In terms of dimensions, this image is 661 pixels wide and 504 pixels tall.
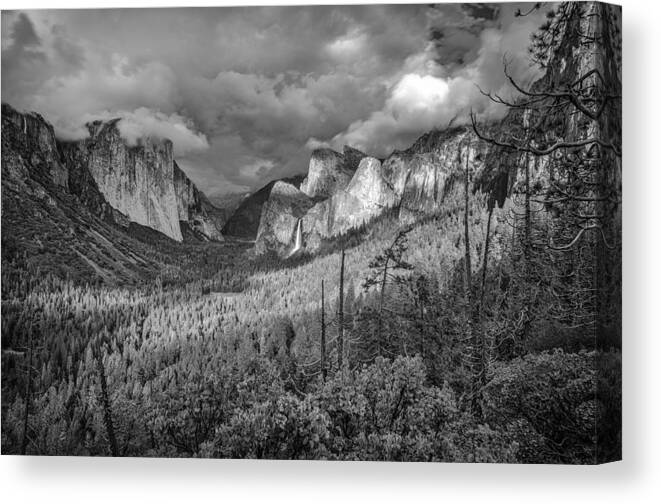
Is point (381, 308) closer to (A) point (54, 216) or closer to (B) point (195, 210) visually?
(B) point (195, 210)

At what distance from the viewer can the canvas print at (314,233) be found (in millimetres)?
7004

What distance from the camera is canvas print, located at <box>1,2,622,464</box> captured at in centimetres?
700

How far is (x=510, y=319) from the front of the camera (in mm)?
7180

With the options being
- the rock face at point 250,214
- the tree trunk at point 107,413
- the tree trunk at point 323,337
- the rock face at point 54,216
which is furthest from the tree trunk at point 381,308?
the tree trunk at point 107,413

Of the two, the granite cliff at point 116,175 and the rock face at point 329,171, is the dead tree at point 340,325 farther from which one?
the granite cliff at point 116,175

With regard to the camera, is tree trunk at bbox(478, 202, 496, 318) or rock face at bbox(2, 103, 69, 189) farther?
rock face at bbox(2, 103, 69, 189)

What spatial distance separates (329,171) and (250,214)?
1.16m

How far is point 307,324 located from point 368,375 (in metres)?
0.97

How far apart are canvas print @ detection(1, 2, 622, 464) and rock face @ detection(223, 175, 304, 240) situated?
0.09 feet

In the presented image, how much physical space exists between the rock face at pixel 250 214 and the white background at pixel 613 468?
232 centimetres

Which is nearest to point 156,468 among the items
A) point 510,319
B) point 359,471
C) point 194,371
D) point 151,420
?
Result: point 151,420

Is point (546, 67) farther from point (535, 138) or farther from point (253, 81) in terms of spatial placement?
point (253, 81)

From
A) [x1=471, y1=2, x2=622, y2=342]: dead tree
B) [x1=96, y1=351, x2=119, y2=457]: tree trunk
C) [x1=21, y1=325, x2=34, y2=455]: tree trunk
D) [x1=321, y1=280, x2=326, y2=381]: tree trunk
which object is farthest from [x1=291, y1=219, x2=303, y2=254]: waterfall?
[x1=21, y1=325, x2=34, y2=455]: tree trunk

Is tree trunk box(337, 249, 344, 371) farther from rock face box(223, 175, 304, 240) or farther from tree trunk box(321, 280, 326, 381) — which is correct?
rock face box(223, 175, 304, 240)
